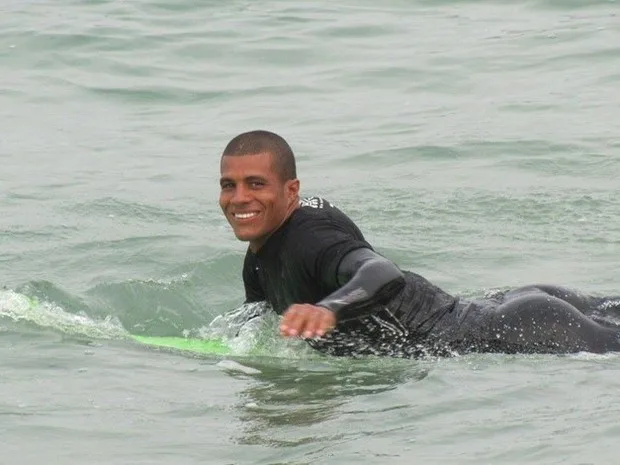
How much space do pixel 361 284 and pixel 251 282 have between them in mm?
1490

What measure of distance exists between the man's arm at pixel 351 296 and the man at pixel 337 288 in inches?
6.8

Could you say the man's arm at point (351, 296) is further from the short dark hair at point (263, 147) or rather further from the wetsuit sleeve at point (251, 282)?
the wetsuit sleeve at point (251, 282)

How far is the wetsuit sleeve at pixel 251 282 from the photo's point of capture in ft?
27.3

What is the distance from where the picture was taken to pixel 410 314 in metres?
7.79

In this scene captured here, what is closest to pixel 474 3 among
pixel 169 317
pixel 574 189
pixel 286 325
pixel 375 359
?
pixel 574 189

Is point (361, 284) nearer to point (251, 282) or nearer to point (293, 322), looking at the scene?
point (293, 322)

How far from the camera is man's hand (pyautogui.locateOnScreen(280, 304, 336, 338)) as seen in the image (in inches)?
256

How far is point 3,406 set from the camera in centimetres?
712

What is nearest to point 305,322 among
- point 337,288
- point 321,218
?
point 337,288

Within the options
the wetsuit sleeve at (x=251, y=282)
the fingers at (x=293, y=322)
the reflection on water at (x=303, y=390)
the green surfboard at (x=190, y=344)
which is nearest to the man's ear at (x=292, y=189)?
the wetsuit sleeve at (x=251, y=282)

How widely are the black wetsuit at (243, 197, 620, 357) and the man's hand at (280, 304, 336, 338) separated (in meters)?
0.87

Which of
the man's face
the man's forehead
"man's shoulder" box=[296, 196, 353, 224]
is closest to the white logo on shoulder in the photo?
"man's shoulder" box=[296, 196, 353, 224]

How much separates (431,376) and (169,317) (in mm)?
2796

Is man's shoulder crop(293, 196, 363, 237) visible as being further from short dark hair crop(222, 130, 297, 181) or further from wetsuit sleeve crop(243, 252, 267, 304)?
wetsuit sleeve crop(243, 252, 267, 304)
